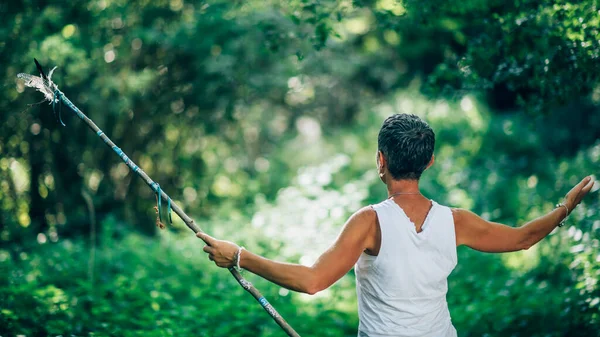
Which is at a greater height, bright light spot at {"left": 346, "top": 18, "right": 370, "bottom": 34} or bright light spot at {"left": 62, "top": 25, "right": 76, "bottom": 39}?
bright light spot at {"left": 346, "top": 18, "right": 370, "bottom": 34}

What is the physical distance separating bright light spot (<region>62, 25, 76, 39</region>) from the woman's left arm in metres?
4.97

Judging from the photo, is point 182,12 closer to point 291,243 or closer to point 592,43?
point 291,243

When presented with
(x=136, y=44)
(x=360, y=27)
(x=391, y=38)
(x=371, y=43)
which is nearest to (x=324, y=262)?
(x=136, y=44)

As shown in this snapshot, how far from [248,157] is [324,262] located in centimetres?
962

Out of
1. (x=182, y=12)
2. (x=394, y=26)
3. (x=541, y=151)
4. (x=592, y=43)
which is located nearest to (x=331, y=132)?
(x=541, y=151)

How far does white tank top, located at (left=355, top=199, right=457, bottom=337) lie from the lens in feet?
8.79

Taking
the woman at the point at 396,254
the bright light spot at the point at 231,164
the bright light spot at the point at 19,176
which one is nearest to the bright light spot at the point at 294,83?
the bright light spot at the point at 231,164

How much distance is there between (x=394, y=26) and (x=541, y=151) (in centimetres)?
815

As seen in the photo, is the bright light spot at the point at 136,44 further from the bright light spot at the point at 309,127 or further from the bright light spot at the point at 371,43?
the bright light spot at the point at 371,43

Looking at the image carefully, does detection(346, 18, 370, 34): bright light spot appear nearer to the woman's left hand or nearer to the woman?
the woman

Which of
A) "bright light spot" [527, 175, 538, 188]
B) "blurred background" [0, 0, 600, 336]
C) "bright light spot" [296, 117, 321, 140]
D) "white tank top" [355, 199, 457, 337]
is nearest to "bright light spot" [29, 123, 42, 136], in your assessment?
"blurred background" [0, 0, 600, 336]

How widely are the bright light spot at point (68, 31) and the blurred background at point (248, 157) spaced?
0.06 feet

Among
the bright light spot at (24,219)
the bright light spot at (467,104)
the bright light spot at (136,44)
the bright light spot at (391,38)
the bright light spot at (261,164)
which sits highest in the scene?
the bright light spot at (391,38)

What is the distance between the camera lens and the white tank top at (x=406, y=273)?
2.68 meters
